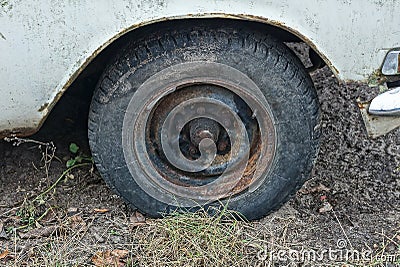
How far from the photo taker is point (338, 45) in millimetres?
2984

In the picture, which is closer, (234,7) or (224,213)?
(234,7)

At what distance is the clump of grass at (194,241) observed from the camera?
3094 millimetres

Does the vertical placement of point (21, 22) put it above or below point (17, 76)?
above

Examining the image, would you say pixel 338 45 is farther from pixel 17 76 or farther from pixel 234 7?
pixel 17 76

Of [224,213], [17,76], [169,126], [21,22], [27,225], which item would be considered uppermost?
[21,22]

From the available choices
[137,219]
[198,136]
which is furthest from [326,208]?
[137,219]

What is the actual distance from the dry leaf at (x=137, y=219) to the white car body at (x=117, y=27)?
0.78 meters

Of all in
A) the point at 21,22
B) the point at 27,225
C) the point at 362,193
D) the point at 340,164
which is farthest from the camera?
the point at 340,164

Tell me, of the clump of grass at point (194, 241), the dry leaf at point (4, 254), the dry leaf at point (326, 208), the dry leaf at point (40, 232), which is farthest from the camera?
the dry leaf at point (326, 208)

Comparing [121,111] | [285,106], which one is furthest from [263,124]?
[121,111]

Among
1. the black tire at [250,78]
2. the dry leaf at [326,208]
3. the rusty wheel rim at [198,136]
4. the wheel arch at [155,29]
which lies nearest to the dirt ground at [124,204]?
the dry leaf at [326,208]

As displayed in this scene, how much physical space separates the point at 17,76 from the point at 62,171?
102 centimetres

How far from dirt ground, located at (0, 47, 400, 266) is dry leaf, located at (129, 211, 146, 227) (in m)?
0.02
